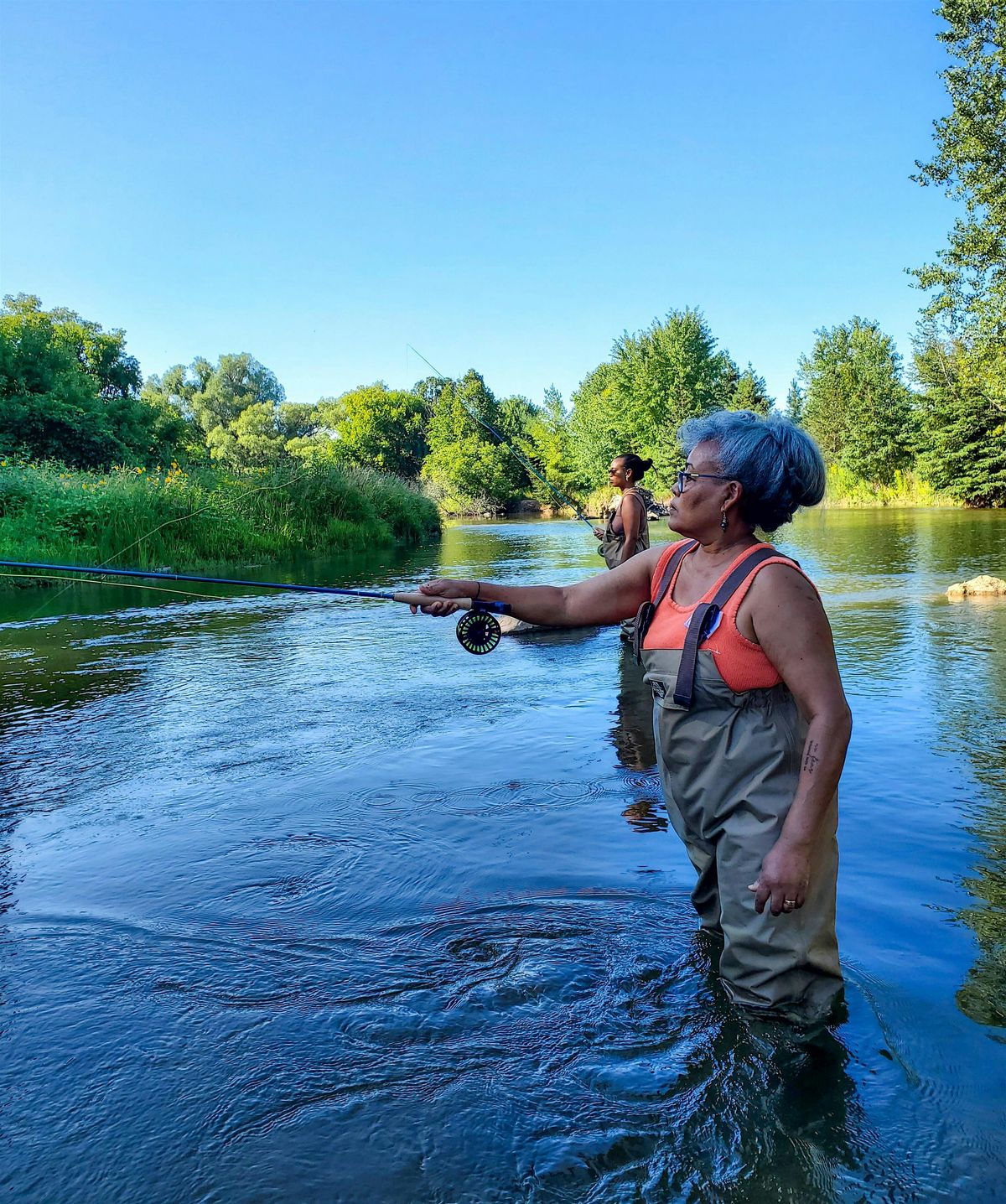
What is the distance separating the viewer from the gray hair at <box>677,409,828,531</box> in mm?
2703

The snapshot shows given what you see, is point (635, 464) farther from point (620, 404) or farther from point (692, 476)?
point (620, 404)

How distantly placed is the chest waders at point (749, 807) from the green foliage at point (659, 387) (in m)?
73.3

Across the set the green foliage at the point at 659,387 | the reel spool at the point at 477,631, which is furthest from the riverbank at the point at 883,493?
the reel spool at the point at 477,631

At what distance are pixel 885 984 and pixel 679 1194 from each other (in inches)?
51.0

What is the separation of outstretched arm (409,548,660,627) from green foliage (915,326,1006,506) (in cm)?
4428

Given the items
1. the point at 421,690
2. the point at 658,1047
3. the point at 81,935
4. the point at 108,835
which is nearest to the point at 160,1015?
the point at 81,935

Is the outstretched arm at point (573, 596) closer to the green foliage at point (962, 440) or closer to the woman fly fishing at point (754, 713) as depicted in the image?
the woman fly fishing at point (754, 713)

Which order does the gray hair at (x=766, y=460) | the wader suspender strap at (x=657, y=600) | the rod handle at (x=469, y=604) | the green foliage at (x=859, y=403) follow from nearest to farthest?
1. the gray hair at (x=766, y=460)
2. the wader suspender strap at (x=657, y=600)
3. the rod handle at (x=469, y=604)
4. the green foliage at (x=859, y=403)

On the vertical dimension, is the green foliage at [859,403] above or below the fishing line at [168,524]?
above

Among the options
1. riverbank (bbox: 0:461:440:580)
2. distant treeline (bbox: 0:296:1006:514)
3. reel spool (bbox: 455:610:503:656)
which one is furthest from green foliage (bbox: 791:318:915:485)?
reel spool (bbox: 455:610:503:656)

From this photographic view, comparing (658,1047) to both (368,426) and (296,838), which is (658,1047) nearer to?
(296,838)

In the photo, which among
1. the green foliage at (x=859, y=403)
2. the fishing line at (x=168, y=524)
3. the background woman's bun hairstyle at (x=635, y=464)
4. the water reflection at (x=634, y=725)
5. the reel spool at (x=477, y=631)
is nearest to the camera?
the reel spool at (x=477, y=631)

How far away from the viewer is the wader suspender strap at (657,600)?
2.94 m

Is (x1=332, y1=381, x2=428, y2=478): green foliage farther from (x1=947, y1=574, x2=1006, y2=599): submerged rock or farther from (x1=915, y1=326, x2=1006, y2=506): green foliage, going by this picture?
(x1=947, y1=574, x2=1006, y2=599): submerged rock
